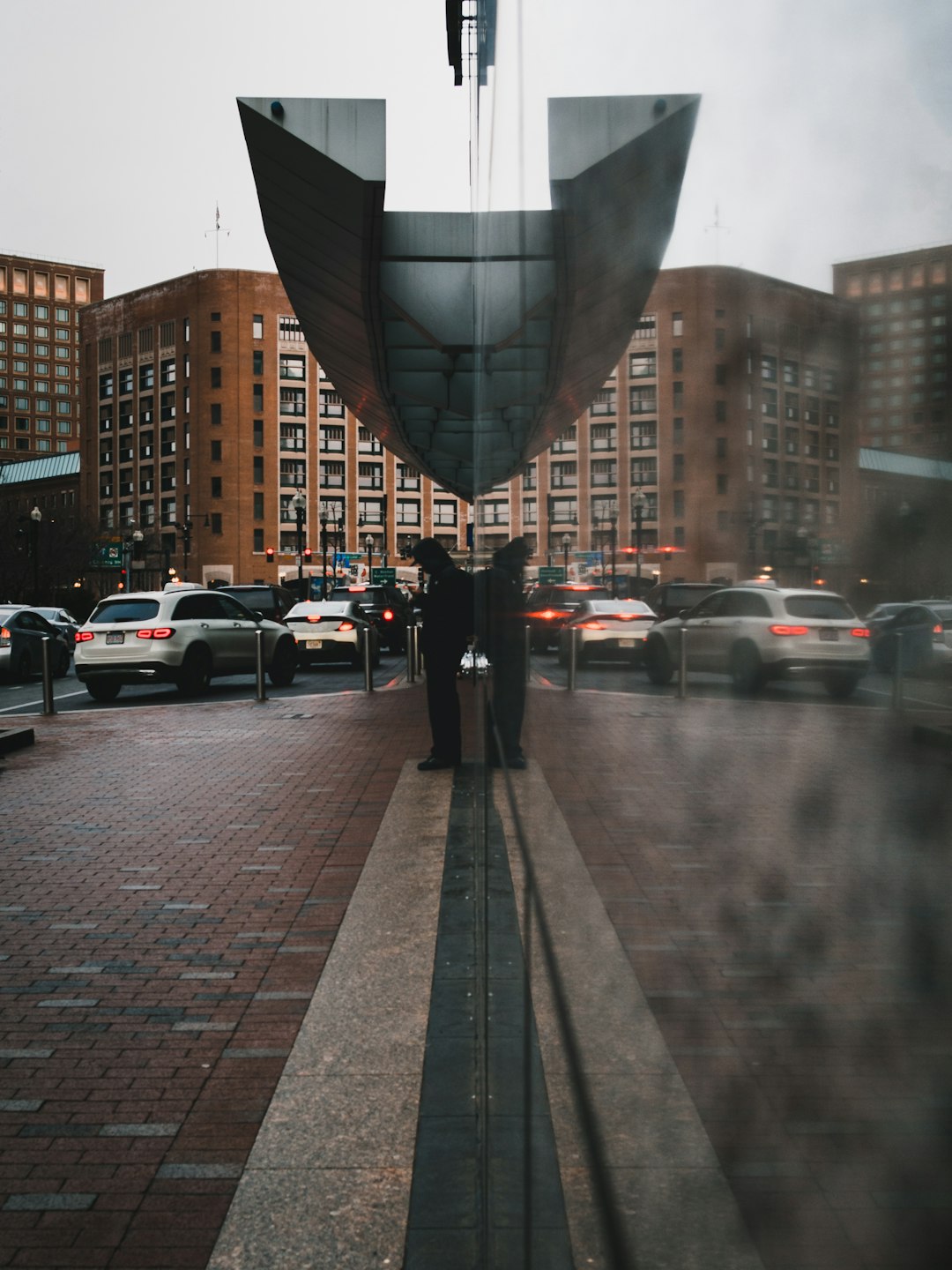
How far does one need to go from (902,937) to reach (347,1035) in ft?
11.3

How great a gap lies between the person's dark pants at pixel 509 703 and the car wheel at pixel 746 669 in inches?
33.1

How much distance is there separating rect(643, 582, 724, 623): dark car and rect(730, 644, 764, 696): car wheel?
0.03 metres

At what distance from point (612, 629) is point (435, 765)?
8.36 m

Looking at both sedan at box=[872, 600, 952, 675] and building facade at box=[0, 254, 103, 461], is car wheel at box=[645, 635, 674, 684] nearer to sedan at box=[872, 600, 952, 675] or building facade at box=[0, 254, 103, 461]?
sedan at box=[872, 600, 952, 675]

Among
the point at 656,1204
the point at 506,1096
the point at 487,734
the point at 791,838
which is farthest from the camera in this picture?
the point at 487,734

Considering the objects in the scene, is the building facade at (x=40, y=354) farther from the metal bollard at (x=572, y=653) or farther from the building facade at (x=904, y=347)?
the building facade at (x=904, y=347)

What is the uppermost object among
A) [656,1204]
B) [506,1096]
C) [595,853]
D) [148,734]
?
[595,853]

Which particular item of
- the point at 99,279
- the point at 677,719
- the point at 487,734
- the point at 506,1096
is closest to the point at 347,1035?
the point at 487,734

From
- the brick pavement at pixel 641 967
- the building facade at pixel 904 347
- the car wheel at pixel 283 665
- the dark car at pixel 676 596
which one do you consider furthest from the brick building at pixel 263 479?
the building facade at pixel 904 347

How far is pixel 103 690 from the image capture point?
18.2 m

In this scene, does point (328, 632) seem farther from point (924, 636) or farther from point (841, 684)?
point (924, 636)

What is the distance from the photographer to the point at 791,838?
47cm

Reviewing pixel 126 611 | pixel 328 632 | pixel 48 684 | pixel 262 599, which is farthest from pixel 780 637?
pixel 262 599

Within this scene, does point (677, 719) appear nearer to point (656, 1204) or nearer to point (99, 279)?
point (656, 1204)
